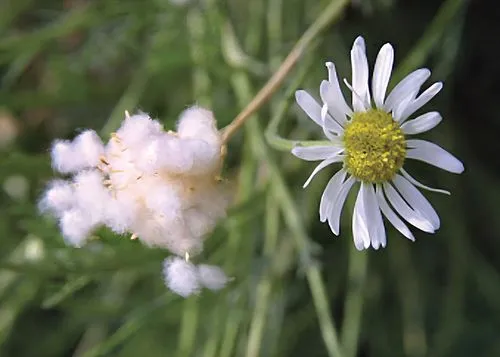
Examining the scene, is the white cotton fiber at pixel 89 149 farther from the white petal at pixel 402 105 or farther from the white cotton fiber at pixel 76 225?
the white petal at pixel 402 105

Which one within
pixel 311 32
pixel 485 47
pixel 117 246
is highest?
pixel 485 47

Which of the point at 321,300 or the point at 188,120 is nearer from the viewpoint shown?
the point at 188,120

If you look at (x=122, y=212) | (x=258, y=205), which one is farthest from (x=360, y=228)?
(x=258, y=205)

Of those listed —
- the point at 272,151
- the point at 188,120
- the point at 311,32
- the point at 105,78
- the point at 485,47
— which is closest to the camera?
the point at 188,120

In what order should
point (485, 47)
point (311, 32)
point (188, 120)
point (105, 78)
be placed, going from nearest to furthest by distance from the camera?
point (188, 120) → point (311, 32) → point (485, 47) → point (105, 78)

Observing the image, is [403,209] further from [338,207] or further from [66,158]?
[66,158]

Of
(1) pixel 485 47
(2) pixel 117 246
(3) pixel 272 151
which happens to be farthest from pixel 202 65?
(1) pixel 485 47

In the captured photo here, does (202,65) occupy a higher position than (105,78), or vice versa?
(105,78)

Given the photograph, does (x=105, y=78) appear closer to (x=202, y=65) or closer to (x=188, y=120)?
(x=202, y=65)

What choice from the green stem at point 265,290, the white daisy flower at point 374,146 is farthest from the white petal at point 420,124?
the green stem at point 265,290
